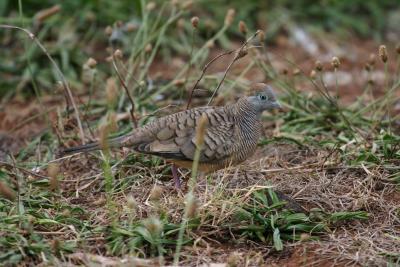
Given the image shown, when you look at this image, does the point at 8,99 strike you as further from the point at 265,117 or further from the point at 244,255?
the point at 244,255

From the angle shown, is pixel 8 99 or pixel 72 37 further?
pixel 72 37

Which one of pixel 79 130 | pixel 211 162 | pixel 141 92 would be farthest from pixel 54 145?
pixel 211 162

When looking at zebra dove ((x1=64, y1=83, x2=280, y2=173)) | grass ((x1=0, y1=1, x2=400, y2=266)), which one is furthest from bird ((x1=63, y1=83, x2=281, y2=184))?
grass ((x1=0, y1=1, x2=400, y2=266))

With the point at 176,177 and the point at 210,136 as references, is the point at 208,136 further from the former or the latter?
the point at 176,177

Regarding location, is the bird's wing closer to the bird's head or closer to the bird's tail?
the bird's tail

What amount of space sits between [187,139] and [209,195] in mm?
408

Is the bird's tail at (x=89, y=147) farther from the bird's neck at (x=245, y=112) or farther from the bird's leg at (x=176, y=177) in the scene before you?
the bird's neck at (x=245, y=112)

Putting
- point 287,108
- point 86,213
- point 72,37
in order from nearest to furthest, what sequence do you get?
point 86,213, point 287,108, point 72,37

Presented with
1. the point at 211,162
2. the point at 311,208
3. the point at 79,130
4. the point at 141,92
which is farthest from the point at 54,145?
the point at 311,208

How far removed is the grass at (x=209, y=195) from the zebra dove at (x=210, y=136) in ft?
0.53

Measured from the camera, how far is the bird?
4.60 m

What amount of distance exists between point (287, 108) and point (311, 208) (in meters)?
1.69

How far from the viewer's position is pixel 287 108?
239 inches

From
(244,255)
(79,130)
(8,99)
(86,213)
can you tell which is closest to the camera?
(244,255)
